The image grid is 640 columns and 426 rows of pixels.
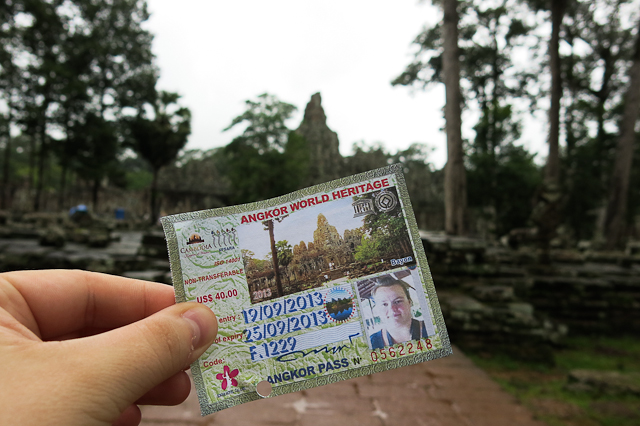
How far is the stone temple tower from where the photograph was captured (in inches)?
288

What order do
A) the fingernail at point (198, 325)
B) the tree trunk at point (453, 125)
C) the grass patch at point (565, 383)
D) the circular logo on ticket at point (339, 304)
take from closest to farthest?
the fingernail at point (198, 325)
the circular logo on ticket at point (339, 304)
the grass patch at point (565, 383)
the tree trunk at point (453, 125)

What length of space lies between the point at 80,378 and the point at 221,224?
45cm

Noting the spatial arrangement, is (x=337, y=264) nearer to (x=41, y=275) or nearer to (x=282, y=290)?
(x=282, y=290)

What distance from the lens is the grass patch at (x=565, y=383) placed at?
260 centimetres

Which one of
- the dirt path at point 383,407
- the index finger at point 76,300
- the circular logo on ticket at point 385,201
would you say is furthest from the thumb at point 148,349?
the dirt path at point 383,407

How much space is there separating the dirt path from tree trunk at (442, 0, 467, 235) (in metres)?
4.06

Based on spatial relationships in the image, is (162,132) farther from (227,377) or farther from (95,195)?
(227,377)

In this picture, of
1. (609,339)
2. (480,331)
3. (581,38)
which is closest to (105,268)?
(480,331)

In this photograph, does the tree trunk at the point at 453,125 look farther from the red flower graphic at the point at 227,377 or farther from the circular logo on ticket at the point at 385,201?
the red flower graphic at the point at 227,377

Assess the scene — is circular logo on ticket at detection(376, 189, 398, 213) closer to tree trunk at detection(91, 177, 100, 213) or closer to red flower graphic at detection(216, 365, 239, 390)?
red flower graphic at detection(216, 365, 239, 390)

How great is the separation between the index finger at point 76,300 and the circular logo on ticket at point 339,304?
446mm

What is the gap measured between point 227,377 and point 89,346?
0.34 m

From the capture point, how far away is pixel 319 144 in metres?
→ 9.69

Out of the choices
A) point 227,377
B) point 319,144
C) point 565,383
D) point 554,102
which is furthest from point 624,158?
point 227,377
